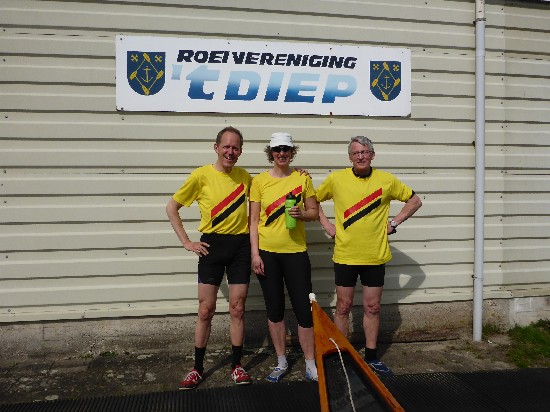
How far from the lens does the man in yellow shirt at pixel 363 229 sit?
401 centimetres

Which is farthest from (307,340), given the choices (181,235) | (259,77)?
(259,77)

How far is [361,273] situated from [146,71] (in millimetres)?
3109

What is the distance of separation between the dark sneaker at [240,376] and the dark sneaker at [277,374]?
195 mm

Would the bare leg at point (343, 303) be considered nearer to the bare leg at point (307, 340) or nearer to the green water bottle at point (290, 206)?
the bare leg at point (307, 340)

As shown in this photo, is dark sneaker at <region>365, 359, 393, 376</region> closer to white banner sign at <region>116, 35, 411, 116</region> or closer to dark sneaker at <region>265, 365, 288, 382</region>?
dark sneaker at <region>265, 365, 288, 382</region>

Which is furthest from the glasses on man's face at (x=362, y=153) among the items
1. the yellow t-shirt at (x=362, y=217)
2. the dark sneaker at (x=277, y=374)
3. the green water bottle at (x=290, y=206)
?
the dark sneaker at (x=277, y=374)

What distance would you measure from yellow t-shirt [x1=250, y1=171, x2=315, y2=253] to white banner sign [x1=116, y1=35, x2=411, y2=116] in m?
1.26

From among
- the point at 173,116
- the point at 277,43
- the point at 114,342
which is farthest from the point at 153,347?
the point at 277,43

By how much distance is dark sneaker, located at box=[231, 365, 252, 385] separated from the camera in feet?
12.6

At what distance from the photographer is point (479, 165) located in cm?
509

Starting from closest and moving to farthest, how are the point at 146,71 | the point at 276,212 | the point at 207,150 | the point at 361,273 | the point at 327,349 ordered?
the point at 327,349 < the point at 276,212 < the point at 361,273 < the point at 146,71 < the point at 207,150

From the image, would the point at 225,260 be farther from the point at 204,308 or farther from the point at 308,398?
the point at 308,398

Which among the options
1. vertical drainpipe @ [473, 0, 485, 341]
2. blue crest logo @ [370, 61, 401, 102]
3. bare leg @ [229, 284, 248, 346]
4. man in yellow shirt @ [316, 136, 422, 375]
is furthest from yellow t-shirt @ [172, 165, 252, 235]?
vertical drainpipe @ [473, 0, 485, 341]

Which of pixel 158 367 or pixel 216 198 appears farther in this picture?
pixel 158 367
